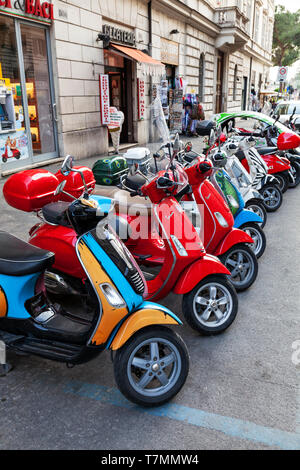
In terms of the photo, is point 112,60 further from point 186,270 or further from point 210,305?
point 210,305

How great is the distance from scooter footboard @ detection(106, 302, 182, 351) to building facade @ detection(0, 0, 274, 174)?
6489mm

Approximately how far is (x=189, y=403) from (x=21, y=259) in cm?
136

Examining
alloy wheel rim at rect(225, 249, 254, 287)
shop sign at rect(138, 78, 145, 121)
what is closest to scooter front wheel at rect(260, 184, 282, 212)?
alloy wheel rim at rect(225, 249, 254, 287)

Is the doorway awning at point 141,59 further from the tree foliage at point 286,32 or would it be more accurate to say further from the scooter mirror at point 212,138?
the tree foliage at point 286,32

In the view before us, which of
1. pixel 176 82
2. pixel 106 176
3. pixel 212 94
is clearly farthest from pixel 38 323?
pixel 212 94

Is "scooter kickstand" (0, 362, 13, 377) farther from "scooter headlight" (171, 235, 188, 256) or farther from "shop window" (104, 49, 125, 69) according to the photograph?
"shop window" (104, 49, 125, 69)

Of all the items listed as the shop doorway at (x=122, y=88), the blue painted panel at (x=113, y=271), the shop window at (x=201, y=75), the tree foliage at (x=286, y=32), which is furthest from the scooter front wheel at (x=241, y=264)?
the tree foliage at (x=286, y=32)

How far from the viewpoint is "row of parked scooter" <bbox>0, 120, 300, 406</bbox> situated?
227 centimetres

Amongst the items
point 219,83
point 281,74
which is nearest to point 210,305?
point 281,74

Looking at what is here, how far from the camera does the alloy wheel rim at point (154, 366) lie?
2.28 m

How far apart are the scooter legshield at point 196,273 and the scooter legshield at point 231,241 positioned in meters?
0.61

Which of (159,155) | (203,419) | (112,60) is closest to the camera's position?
(203,419)

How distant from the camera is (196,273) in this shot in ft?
9.42
